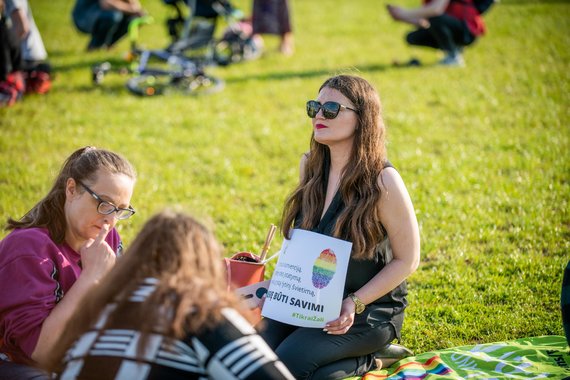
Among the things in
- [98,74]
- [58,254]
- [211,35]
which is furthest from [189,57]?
[58,254]

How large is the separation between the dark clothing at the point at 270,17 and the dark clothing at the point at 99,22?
2060mm

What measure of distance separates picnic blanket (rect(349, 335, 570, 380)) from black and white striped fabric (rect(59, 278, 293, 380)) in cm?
140

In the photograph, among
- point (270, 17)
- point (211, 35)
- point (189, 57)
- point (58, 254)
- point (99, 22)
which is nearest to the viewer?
point (58, 254)

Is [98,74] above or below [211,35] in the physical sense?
below

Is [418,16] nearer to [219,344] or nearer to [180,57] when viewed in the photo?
[180,57]

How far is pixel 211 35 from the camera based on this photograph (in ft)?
30.8

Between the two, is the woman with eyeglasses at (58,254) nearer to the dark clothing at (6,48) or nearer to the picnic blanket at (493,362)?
the picnic blanket at (493,362)

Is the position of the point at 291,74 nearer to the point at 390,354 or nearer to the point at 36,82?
the point at 36,82

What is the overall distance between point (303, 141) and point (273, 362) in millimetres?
5236

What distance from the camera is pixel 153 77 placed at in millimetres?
9008

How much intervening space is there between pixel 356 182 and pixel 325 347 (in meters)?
0.85

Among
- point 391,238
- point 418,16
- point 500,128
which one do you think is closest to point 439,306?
point 391,238

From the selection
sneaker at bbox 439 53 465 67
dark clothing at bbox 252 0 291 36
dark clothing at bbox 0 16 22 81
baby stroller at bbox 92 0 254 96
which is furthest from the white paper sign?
dark clothing at bbox 252 0 291 36

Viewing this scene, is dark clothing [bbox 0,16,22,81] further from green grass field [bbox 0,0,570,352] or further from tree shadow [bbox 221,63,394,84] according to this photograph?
tree shadow [bbox 221,63,394,84]
